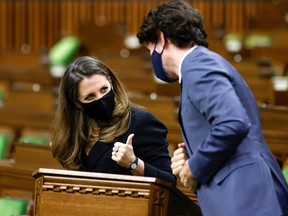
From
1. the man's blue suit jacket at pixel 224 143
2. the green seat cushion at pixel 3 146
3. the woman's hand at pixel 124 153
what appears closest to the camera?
the man's blue suit jacket at pixel 224 143

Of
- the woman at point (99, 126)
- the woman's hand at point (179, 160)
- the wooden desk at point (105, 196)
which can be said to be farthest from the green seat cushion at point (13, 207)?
the woman's hand at point (179, 160)

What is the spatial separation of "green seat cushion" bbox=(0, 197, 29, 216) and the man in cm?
48

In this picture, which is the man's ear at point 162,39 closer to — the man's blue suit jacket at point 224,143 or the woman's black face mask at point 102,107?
the man's blue suit jacket at point 224,143

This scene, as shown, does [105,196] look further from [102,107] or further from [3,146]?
[3,146]

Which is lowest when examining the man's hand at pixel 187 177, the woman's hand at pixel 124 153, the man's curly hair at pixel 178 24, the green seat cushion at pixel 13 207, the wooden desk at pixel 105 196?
the green seat cushion at pixel 13 207

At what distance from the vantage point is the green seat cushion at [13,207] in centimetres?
142

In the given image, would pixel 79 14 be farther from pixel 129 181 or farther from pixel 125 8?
pixel 129 181

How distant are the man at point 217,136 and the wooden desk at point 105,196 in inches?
2.6

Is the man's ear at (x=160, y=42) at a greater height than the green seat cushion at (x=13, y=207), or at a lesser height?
greater

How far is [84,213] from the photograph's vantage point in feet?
3.63

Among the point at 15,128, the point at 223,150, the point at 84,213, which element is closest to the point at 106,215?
the point at 84,213

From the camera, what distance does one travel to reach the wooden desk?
108 cm

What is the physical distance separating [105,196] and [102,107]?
0.63 ft

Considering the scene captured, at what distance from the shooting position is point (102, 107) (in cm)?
125
